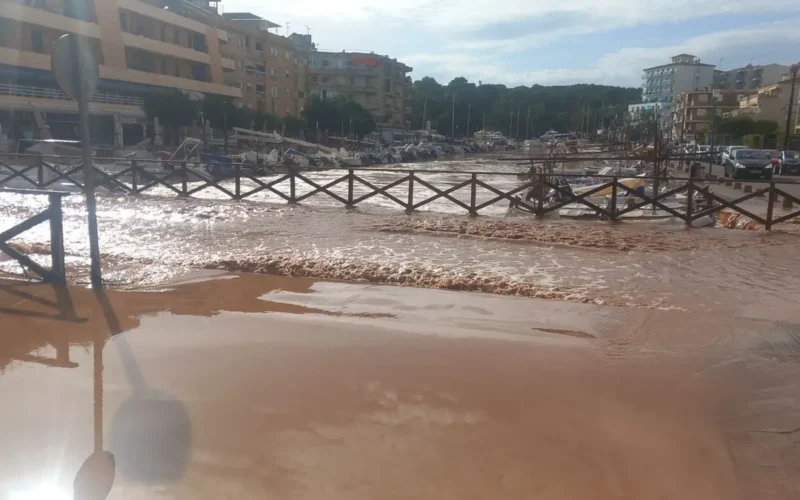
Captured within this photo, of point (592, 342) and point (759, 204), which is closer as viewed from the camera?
point (592, 342)

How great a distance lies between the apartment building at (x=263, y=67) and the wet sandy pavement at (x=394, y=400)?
207ft

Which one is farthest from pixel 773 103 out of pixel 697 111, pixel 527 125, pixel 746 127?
pixel 527 125

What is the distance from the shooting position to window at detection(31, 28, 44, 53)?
4000cm

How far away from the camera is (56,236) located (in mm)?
6941

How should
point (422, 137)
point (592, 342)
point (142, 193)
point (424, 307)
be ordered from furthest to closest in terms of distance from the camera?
point (422, 137)
point (142, 193)
point (424, 307)
point (592, 342)

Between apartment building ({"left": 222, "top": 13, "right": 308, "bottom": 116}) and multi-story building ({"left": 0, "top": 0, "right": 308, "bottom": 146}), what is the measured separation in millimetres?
111

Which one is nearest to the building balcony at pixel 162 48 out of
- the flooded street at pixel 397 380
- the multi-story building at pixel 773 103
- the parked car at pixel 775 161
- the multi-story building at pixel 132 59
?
the multi-story building at pixel 132 59

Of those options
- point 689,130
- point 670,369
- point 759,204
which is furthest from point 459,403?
point 689,130

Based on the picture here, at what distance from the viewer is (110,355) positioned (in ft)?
16.7

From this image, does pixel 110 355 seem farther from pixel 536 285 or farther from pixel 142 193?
pixel 142 193

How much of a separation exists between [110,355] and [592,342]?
3.96 m

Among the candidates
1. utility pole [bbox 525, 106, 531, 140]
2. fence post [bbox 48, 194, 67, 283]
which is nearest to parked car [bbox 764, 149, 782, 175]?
fence post [bbox 48, 194, 67, 283]

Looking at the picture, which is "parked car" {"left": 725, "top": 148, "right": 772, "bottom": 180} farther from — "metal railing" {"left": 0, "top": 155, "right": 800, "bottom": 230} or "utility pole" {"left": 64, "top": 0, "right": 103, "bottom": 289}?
"utility pole" {"left": 64, "top": 0, "right": 103, "bottom": 289}

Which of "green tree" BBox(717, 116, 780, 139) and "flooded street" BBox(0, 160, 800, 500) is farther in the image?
"green tree" BBox(717, 116, 780, 139)
